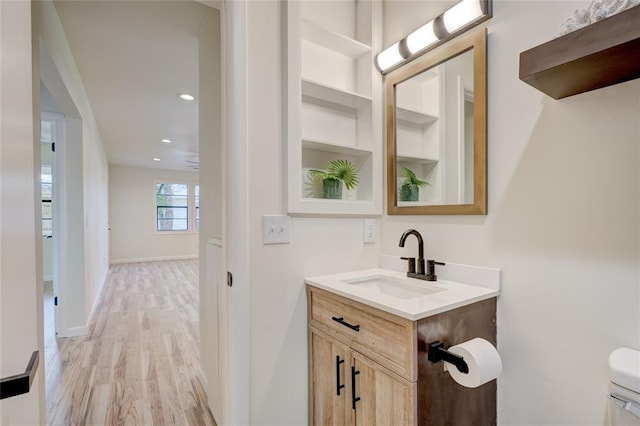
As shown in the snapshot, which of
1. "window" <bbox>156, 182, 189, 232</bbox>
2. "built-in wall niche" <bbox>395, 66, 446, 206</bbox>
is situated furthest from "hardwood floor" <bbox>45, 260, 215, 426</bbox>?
"window" <bbox>156, 182, 189, 232</bbox>

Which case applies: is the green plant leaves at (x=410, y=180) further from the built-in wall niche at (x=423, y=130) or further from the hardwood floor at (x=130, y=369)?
the hardwood floor at (x=130, y=369)

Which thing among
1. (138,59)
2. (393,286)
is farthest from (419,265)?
(138,59)

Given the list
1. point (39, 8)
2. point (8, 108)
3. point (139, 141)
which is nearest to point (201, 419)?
point (8, 108)

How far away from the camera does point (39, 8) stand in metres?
1.57

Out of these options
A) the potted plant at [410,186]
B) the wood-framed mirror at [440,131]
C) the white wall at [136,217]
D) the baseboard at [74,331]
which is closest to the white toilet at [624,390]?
the wood-framed mirror at [440,131]

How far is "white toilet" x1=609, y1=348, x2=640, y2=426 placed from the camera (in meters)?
0.80

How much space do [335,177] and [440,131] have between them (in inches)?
22.2

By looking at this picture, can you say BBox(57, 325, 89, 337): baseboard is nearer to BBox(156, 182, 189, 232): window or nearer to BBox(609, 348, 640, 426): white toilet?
BBox(609, 348, 640, 426): white toilet

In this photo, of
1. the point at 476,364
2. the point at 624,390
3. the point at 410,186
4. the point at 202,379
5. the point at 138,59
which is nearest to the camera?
the point at 624,390

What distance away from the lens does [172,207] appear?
8.38 m

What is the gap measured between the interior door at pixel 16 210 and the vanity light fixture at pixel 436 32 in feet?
4.66

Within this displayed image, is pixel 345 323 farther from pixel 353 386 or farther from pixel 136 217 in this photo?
pixel 136 217

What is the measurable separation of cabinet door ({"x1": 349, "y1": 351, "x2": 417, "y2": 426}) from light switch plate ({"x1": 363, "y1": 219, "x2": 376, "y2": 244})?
65 cm

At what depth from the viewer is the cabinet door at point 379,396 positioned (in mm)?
986
